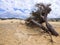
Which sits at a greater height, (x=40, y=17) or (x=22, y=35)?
(x=40, y=17)

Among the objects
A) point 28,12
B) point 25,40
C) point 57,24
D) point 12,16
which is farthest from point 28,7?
point 25,40

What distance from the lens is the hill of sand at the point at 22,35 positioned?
2281mm

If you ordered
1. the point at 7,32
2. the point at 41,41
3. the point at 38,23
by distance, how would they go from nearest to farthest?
1. the point at 41,41
2. the point at 7,32
3. the point at 38,23

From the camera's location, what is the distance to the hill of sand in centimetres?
228

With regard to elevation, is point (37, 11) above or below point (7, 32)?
above

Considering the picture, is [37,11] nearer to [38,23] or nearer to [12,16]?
[38,23]

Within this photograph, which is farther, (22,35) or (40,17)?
(40,17)

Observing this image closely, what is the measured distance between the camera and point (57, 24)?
2.76 m

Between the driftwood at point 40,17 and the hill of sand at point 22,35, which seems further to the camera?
the driftwood at point 40,17

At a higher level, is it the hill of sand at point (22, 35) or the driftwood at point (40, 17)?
the driftwood at point (40, 17)

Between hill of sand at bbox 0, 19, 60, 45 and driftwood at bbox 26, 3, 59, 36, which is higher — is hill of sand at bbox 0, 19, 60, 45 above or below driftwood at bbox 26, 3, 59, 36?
below

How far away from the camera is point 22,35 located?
96.4 inches

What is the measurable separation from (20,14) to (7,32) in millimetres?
566

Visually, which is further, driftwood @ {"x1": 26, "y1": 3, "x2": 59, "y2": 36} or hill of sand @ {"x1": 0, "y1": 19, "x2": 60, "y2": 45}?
driftwood @ {"x1": 26, "y1": 3, "x2": 59, "y2": 36}
